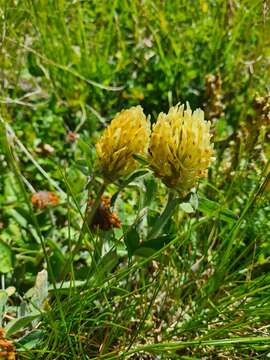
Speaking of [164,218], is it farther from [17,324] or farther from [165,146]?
[17,324]

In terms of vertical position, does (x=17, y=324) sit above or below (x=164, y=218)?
below

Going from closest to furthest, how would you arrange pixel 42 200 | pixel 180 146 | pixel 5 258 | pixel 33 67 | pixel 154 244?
1. pixel 180 146
2. pixel 154 244
3. pixel 5 258
4. pixel 42 200
5. pixel 33 67

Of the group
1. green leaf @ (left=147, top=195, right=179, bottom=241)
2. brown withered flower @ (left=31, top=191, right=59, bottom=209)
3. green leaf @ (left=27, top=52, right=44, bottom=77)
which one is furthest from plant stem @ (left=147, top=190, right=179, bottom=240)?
green leaf @ (left=27, top=52, right=44, bottom=77)

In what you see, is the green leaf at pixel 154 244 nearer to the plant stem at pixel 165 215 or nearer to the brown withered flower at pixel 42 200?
the plant stem at pixel 165 215

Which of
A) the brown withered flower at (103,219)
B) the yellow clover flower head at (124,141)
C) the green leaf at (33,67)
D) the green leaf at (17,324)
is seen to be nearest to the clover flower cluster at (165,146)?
the yellow clover flower head at (124,141)

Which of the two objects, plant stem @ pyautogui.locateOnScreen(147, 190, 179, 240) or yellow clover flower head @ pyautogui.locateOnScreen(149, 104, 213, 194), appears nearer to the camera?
yellow clover flower head @ pyautogui.locateOnScreen(149, 104, 213, 194)

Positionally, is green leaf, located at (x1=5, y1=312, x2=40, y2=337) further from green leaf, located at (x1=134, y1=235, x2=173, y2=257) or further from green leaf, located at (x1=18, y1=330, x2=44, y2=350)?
green leaf, located at (x1=134, y1=235, x2=173, y2=257)

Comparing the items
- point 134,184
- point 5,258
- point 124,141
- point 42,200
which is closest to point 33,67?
point 42,200
